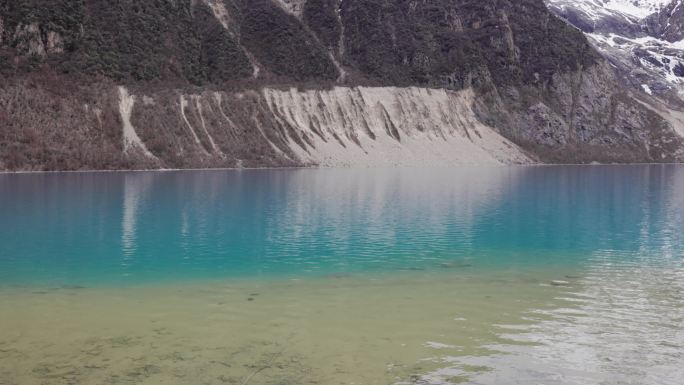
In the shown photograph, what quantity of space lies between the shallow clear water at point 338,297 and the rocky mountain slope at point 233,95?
7487cm

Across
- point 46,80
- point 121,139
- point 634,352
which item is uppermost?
point 46,80

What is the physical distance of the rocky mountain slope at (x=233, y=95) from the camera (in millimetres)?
120625

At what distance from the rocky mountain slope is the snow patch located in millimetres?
336

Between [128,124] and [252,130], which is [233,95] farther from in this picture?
[128,124]

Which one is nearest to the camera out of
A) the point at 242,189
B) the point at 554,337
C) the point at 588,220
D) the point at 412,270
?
the point at 554,337

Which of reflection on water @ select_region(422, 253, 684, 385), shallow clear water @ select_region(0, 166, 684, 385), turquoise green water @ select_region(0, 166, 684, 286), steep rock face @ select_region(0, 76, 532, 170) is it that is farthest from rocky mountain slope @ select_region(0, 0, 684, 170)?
reflection on water @ select_region(422, 253, 684, 385)

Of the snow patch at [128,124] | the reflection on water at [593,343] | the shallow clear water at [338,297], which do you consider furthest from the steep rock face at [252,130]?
the reflection on water at [593,343]

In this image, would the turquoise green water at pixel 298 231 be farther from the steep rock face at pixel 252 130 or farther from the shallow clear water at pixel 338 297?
the steep rock face at pixel 252 130

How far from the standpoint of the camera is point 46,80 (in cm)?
12550

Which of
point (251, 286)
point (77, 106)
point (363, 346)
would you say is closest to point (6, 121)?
point (77, 106)

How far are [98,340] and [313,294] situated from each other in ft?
25.6

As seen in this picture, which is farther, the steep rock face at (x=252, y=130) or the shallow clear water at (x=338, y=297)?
the steep rock face at (x=252, y=130)

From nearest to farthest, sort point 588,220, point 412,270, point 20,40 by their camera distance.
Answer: point 412,270
point 588,220
point 20,40

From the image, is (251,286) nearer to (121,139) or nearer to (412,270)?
(412,270)
